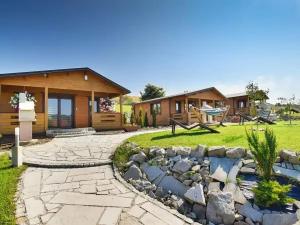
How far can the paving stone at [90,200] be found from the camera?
4273mm

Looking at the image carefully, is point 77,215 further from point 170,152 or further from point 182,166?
point 170,152

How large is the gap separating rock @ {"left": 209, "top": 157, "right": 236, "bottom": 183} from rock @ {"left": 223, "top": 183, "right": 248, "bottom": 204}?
0.68 feet

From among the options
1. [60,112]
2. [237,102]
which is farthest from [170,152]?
[237,102]

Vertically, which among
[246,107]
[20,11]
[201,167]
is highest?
[20,11]

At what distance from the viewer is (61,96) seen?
55.9 ft

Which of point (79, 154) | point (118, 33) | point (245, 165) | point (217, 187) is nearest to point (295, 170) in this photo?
point (245, 165)

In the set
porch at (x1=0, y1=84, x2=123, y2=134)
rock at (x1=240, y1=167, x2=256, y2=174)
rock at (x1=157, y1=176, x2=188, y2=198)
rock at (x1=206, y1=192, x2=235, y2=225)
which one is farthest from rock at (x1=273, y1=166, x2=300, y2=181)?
porch at (x1=0, y1=84, x2=123, y2=134)

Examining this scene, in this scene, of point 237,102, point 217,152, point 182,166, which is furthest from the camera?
point 237,102

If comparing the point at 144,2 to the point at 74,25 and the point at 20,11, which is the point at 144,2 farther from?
the point at 20,11

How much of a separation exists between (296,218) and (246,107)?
95.4ft

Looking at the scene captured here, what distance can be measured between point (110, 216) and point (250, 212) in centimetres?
253

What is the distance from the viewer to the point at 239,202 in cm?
448

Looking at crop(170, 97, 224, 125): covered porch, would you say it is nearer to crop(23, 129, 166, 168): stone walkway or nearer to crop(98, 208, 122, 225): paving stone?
crop(23, 129, 166, 168): stone walkway

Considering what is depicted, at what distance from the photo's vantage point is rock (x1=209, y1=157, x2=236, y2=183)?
17.1 feet
